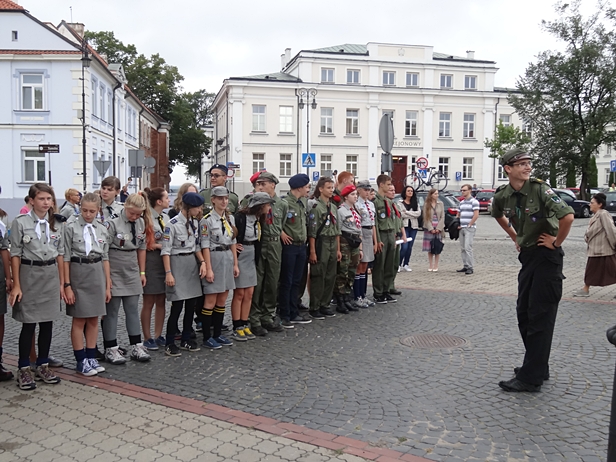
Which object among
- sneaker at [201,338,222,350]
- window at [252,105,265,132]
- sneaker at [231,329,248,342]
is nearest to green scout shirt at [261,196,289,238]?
sneaker at [231,329,248,342]

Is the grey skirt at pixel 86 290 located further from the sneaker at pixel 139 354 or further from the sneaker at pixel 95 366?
the sneaker at pixel 139 354

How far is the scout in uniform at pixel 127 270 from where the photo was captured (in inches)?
262

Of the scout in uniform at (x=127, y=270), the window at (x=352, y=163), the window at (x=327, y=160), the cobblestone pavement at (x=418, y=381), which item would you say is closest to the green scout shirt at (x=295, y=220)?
the cobblestone pavement at (x=418, y=381)

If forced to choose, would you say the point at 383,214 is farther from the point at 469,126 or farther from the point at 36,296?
the point at 469,126

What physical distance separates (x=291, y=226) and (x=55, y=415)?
406 centimetres

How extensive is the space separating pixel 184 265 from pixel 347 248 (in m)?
3.02

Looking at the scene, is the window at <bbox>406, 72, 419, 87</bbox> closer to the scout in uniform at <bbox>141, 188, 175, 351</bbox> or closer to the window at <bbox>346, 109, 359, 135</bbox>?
the window at <bbox>346, 109, 359, 135</bbox>

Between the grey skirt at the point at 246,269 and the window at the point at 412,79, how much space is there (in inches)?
2194

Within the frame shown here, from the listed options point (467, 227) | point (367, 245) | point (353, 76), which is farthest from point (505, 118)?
point (367, 245)

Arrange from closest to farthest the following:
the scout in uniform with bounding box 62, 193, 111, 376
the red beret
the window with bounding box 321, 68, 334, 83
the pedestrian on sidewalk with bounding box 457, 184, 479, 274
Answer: the scout in uniform with bounding box 62, 193, 111, 376
the red beret
the pedestrian on sidewalk with bounding box 457, 184, 479, 274
the window with bounding box 321, 68, 334, 83

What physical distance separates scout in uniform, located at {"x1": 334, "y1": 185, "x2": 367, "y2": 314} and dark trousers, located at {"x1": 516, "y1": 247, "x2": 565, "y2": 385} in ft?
12.4

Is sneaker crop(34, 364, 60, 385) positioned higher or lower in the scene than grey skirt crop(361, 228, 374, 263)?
lower

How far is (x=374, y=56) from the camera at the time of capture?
196ft

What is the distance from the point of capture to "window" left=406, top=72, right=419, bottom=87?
60.6 m
